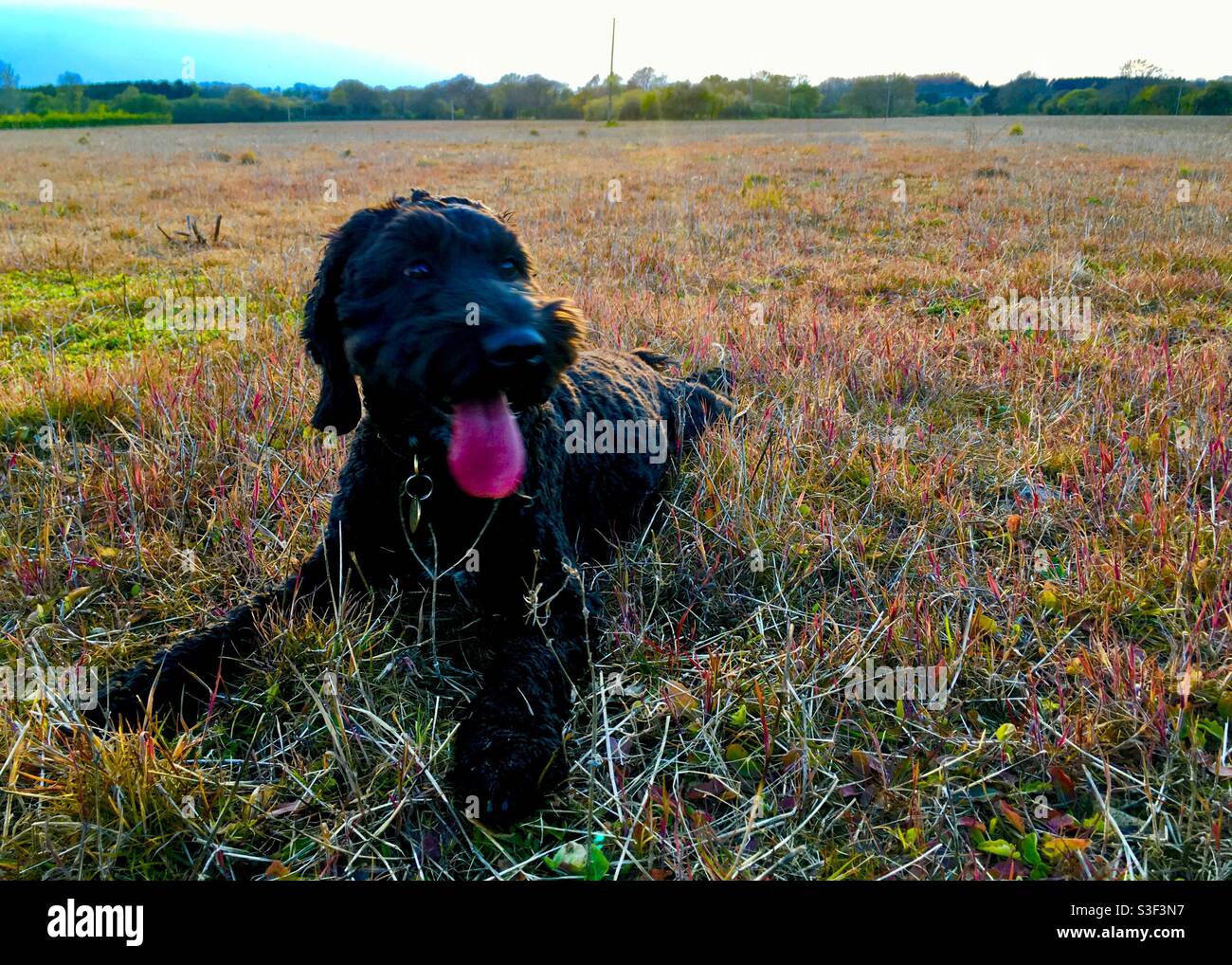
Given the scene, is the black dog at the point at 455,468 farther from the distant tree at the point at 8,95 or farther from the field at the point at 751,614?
the distant tree at the point at 8,95

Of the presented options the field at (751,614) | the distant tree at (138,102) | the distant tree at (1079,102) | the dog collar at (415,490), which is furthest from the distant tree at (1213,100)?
the distant tree at (138,102)

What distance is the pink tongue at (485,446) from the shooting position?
2.68 meters

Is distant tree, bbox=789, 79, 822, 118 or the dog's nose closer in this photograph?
the dog's nose

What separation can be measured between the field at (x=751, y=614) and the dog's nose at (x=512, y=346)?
3.70 feet

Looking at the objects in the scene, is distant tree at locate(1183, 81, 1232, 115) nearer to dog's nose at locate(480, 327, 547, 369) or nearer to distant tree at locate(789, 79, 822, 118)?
distant tree at locate(789, 79, 822, 118)

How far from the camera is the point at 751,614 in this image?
3.19 m

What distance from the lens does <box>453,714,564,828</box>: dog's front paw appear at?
2186mm

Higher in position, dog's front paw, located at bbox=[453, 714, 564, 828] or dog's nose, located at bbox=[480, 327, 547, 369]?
dog's nose, located at bbox=[480, 327, 547, 369]

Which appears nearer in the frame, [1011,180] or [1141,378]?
[1141,378]

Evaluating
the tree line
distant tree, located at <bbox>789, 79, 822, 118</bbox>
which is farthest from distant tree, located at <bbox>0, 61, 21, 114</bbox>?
distant tree, located at <bbox>789, 79, 822, 118</bbox>

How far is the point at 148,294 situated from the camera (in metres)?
7.72

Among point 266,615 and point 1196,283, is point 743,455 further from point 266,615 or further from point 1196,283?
point 1196,283

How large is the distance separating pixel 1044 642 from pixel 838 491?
140cm
